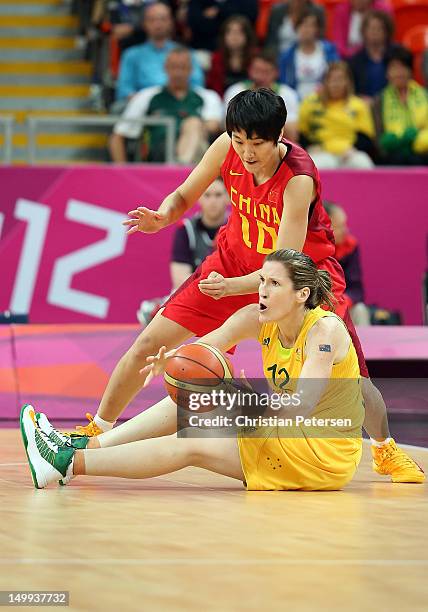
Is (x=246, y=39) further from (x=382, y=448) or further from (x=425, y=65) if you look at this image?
(x=382, y=448)

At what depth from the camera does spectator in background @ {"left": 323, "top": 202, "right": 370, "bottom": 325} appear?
10.3 meters

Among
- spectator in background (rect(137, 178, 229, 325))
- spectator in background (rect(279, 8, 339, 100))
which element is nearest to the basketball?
spectator in background (rect(137, 178, 229, 325))

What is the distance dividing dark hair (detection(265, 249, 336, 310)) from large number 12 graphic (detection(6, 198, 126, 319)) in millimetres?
5278

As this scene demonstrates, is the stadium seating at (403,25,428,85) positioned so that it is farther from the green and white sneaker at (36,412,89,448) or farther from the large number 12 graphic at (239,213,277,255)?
the green and white sneaker at (36,412,89,448)

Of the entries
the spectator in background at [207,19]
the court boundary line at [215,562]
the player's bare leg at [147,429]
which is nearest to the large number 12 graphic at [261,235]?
the player's bare leg at [147,429]

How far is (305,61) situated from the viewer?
1268cm

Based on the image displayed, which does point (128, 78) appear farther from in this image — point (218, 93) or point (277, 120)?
point (277, 120)

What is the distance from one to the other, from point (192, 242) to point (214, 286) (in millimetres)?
4442

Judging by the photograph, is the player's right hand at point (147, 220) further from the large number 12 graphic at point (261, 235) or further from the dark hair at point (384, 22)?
the dark hair at point (384, 22)

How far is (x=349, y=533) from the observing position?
4.51 meters

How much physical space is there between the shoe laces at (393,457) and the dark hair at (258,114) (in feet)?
5.20

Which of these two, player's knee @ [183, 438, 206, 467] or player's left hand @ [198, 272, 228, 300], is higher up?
player's left hand @ [198, 272, 228, 300]

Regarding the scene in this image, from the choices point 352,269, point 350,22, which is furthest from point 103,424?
point 350,22

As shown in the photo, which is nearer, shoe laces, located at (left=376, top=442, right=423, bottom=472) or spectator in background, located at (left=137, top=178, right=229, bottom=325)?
shoe laces, located at (left=376, top=442, right=423, bottom=472)
